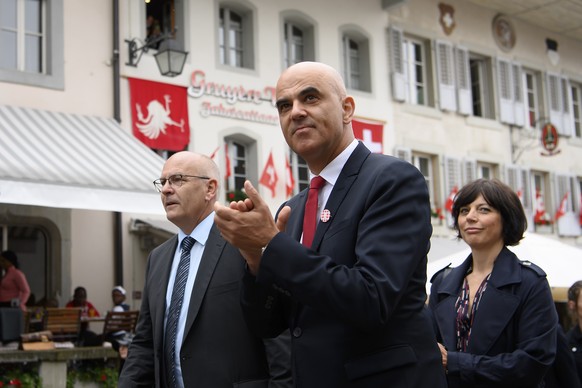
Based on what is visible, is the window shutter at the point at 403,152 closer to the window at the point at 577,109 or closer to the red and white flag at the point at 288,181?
the red and white flag at the point at 288,181

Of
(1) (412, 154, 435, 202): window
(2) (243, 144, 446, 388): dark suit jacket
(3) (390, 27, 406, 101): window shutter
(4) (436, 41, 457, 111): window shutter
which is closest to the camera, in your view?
(2) (243, 144, 446, 388): dark suit jacket

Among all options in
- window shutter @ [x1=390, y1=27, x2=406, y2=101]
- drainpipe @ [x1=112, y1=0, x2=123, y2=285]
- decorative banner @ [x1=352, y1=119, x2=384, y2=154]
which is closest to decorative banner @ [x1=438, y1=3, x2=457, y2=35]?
window shutter @ [x1=390, y1=27, x2=406, y2=101]

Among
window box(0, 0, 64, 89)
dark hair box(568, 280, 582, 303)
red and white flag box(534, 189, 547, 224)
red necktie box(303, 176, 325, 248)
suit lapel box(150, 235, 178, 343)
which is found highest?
window box(0, 0, 64, 89)

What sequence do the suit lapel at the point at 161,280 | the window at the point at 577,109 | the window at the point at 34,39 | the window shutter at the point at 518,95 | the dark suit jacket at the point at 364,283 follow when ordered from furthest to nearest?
the window at the point at 577,109
the window shutter at the point at 518,95
the window at the point at 34,39
the suit lapel at the point at 161,280
the dark suit jacket at the point at 364,283

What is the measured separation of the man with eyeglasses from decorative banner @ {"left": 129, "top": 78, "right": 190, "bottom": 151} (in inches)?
401

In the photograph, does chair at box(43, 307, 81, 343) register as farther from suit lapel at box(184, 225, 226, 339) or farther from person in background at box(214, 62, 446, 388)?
person in background at box(214, 62, 446, 388)

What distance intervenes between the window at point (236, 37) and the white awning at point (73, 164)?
3460mm

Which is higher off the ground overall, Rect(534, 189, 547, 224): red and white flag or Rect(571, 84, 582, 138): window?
Rect(571, 84, 582, 138): window

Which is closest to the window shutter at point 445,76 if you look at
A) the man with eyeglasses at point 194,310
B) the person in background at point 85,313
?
the person in background at point 85,313

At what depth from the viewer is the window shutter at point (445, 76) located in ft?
65.9

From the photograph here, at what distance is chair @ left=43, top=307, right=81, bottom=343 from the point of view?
1133 centimetres

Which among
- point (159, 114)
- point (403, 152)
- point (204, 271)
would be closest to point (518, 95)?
point (403, 152)

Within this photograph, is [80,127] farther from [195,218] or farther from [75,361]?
[195,218]

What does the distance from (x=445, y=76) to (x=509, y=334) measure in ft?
56.8
